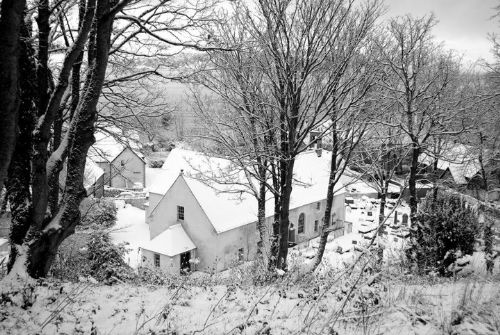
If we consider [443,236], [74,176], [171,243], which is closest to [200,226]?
[171,243]

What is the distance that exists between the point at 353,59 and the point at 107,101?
661 cm

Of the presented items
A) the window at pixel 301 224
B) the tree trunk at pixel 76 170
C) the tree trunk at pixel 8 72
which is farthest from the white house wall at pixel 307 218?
the tree trunk at pixel 8 72

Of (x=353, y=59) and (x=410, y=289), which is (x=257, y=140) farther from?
(x=410, y=289)

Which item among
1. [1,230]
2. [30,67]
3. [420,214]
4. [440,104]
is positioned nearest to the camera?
[30,67]

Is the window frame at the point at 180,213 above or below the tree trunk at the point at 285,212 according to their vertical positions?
below

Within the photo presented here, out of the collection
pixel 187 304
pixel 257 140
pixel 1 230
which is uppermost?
pixel 257 140

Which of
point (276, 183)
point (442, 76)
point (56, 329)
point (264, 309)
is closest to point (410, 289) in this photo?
point (264, 309)

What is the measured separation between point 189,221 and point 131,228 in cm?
945

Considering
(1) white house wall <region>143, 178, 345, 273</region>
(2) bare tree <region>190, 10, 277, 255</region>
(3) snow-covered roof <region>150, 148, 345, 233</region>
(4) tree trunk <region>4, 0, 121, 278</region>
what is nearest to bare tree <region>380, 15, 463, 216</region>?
(3) snow-covered roof <region>150, 148, 345, 233</region>

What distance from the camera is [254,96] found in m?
9.17

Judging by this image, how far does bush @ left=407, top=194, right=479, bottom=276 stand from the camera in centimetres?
876

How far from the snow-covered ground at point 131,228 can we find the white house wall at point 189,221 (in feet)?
6.85

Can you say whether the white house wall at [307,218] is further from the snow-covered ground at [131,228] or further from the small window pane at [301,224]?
the snow-covered ground at [131,228]

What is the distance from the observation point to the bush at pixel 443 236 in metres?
8.76
